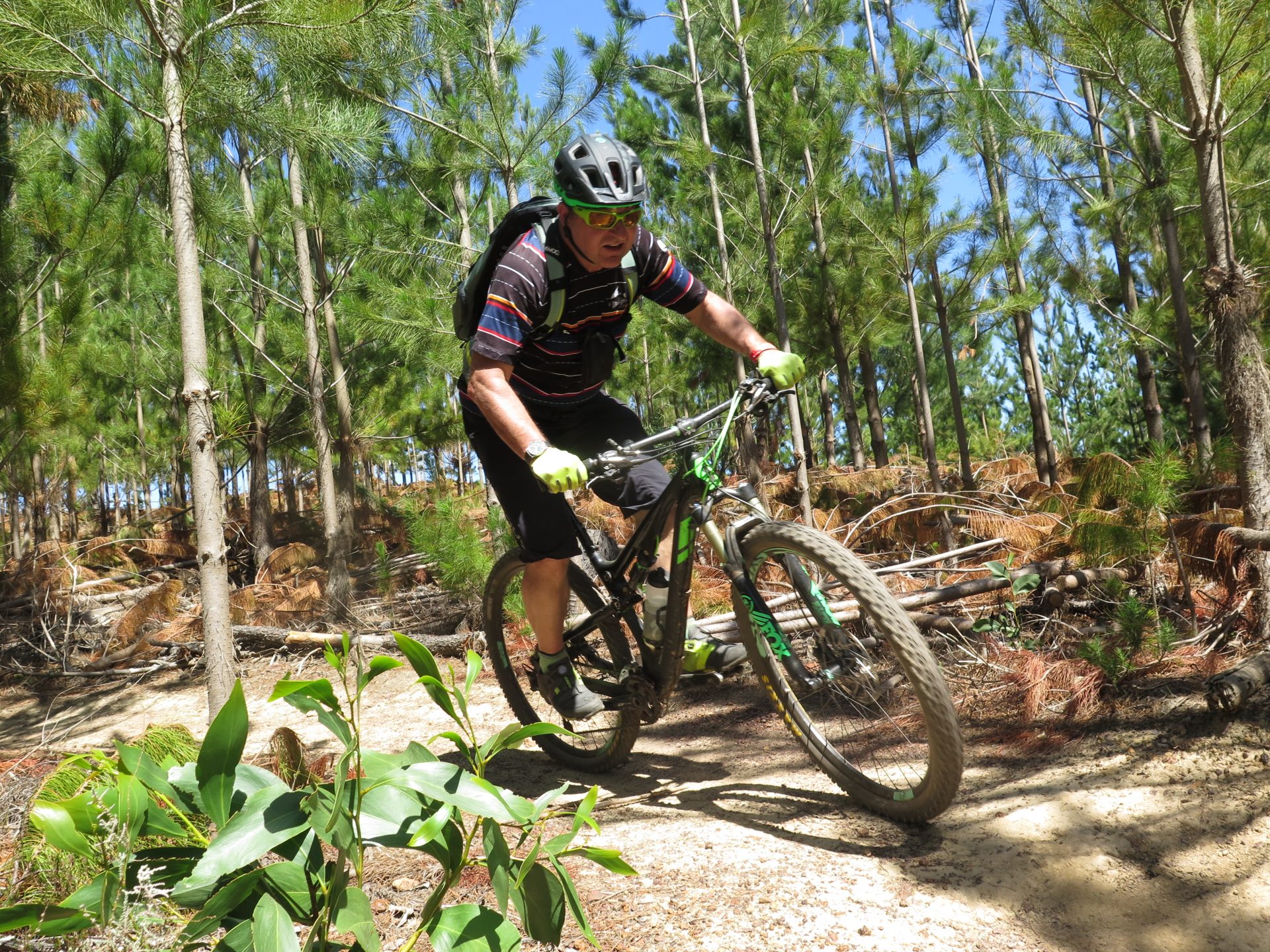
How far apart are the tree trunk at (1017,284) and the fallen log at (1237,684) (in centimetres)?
765

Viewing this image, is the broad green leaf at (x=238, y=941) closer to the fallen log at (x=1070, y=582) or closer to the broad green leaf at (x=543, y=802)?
the broad green leaf at (x=543, y=802)

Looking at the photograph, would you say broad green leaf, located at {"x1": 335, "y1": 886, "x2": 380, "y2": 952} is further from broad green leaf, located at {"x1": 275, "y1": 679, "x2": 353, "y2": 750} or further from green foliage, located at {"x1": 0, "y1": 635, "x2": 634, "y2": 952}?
broad green leaf, located at {"x1": 275, "y1": 679, "x2": 353, "y2": 750}

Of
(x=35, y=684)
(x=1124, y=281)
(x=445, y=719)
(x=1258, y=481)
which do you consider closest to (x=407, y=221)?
(x=35, y=684)

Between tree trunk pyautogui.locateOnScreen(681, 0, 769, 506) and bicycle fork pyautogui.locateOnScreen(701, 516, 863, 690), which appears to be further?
tree trunk pyautogui.locateOnScreen(681, 0, 769, 506)

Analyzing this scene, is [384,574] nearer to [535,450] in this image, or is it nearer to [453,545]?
[453,545]

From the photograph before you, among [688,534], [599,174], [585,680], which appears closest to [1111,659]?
[688,534]

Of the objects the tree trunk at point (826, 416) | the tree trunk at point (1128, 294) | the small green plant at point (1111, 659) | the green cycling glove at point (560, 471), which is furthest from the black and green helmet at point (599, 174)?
the tree trunk at point (826, 416)

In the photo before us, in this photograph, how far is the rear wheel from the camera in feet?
9.90

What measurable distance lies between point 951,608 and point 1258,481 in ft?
4.31

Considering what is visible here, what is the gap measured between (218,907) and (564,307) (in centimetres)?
196

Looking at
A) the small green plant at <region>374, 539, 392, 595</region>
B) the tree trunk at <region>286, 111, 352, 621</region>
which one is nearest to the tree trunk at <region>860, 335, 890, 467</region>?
the tree trunk at <region>286, 111, 352, 621</region>

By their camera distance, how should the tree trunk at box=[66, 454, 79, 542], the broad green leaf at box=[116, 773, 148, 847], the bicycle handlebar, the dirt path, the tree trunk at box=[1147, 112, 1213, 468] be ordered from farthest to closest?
the tree trunk at box=[66, 454, 79, 542], the tree trunk at box=[1147, 112, 1213, 468], the bicycle handlebar, the dirt path, the broad green leaf at box=[116, 773, 148, 847]

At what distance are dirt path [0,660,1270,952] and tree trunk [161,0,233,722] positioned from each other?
3.58 feet

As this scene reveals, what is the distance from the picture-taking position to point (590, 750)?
3289mm
